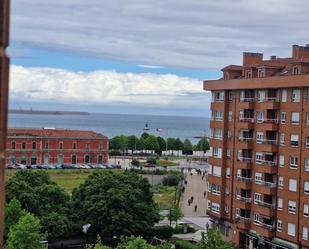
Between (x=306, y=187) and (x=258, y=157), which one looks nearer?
(x=306, y=187)

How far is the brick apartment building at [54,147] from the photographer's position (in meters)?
88.6

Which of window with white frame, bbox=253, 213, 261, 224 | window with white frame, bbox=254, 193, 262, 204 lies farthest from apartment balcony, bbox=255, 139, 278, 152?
window with white frame, bbox=253, 213, 261, 224

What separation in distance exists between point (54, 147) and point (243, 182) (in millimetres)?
54887

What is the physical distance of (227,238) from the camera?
1754 inches

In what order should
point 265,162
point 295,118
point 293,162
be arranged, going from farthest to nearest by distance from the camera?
point 265,162 → point 293,162 → point 295,118

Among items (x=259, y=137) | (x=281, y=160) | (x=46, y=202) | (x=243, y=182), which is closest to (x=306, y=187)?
(x=281, y=160)

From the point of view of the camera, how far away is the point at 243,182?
136 feet

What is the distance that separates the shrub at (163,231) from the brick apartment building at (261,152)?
394cm

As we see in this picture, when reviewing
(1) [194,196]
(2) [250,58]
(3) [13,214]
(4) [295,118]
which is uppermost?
(2) [250,58]

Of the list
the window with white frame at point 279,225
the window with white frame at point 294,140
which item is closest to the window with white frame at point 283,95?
the window with white frame at point 294,140

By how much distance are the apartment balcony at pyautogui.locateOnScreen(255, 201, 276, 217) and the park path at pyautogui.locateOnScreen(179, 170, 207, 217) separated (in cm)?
1715

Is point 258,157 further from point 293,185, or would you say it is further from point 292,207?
point 292,207

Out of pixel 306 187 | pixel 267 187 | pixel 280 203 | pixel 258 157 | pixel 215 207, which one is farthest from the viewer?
pixel 215 207

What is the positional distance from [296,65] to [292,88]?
159 cm
